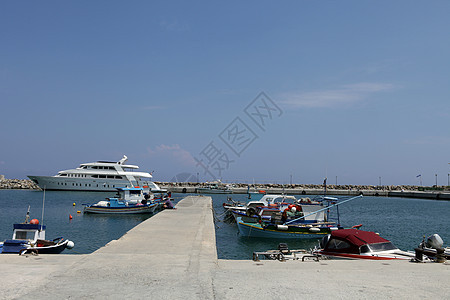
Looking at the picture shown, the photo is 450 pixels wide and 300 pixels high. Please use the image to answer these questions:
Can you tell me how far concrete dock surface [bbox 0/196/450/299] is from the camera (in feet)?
27.4

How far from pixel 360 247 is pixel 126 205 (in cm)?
3112

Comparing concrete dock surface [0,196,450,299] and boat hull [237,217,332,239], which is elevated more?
concrete dock surface [0,196,450,299]

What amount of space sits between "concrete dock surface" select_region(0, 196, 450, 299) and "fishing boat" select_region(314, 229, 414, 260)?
7.07 ft

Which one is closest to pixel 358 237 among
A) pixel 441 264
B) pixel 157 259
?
pixel 441 264

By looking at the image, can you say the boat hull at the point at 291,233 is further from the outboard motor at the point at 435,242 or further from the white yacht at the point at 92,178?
the white yacht at the point at 92,178

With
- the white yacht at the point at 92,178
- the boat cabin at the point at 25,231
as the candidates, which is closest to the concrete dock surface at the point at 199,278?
the boat cabin at the point at 25,231

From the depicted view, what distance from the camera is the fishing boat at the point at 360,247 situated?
15.1 m

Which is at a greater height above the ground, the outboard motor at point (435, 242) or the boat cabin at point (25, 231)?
the outboard motor at point (435, 242)

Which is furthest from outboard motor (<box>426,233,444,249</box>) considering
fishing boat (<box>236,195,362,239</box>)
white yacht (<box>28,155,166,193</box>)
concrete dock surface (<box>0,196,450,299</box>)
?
white yacht (<box>28,155,166,193</box>)

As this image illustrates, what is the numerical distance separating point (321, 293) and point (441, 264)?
6.61 m

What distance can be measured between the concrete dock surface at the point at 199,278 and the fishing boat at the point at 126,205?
2714cm

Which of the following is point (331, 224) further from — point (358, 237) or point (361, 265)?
point (361, 265)

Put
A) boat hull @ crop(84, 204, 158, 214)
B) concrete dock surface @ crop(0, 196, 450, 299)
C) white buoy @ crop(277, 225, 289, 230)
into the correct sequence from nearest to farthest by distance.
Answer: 1. concrete dock surface @ crop(0, 196, 450, 299)
2. white buoy @ crop(277, 225, 289, 230)
3. boat hull @ crop(84, 204, 158, 214)

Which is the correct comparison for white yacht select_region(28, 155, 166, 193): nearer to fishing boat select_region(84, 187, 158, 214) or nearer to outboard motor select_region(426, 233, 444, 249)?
fishing boat select_region(84, 187, 158, 214)
